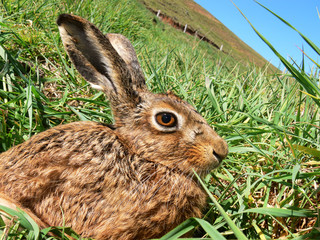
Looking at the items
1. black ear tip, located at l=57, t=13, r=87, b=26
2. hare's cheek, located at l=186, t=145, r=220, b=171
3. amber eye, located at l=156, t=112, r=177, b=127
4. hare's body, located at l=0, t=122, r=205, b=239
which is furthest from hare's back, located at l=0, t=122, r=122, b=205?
black ear tip, located at l=57, t=13, r=87, b=26

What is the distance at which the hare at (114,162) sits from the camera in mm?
2229

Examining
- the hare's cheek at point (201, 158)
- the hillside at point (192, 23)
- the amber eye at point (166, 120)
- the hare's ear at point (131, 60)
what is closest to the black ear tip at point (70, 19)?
the hare's ear at point (131, 60)

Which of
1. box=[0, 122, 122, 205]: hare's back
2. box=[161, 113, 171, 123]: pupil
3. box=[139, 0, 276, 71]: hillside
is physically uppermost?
box=[139, 0, 276, 71]: hillside

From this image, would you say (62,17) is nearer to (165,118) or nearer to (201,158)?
(165,118)

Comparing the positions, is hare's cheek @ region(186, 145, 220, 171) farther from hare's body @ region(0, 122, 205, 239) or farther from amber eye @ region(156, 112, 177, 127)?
amber eye @ region(156, 112, 177, 127)

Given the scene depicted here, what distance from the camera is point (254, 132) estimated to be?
2.96m

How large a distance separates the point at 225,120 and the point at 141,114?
4.12 ft

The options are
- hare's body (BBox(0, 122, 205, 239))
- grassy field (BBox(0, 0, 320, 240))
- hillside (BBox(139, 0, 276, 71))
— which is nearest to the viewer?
hare's body (BBox(0, 122, 205, 239))

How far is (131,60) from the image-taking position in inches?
130

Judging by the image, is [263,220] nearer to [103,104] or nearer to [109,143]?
[109,143]

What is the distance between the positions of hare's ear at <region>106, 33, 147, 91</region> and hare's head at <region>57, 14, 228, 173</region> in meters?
0.07

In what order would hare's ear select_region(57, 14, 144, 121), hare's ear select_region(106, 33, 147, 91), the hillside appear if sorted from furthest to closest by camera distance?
the hillside, hare's ear select_region(106, 33, 147, 91), hare's ear select_region(57, 14, 144, 121)

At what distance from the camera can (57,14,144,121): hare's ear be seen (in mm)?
2607

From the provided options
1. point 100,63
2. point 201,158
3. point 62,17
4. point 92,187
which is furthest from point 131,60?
point 92,187
